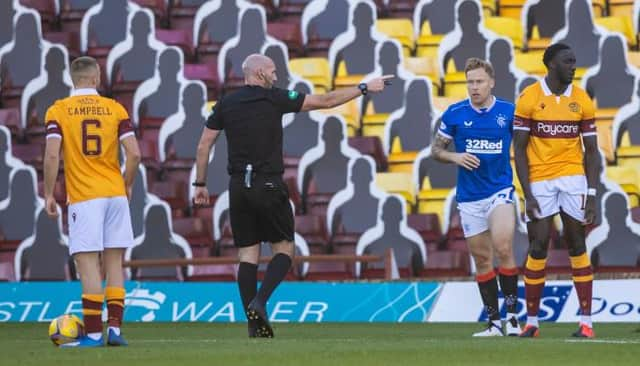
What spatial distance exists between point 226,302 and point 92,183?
5.00 meters

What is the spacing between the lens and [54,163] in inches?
352

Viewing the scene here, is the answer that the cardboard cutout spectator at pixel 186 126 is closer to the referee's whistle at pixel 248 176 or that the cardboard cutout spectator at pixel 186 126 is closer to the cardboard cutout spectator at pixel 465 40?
the cardboard cutout spectator at pixel 465 40

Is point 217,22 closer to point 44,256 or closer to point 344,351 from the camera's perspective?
point 44,256

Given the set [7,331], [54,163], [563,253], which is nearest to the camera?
[54,163]

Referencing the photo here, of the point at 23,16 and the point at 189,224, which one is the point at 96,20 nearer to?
the point at 23,16

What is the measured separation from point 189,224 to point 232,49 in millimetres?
2635

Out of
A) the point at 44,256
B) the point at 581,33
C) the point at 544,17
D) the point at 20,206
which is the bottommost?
the point at 44,256

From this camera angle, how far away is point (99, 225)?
8984mm

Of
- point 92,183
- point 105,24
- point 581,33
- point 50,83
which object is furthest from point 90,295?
point 105,24

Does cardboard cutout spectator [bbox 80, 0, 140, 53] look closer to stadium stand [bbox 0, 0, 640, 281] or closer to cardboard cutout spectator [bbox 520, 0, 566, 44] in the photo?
stadium stand [bbox 0, 0, 640, 281]

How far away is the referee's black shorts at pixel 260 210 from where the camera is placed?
10.0 metres

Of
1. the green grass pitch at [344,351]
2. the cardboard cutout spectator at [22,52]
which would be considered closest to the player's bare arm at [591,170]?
the green grass pitch at [344,351]

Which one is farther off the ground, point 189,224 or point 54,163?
point 54,163

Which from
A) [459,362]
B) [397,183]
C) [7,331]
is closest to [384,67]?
[397,183]
